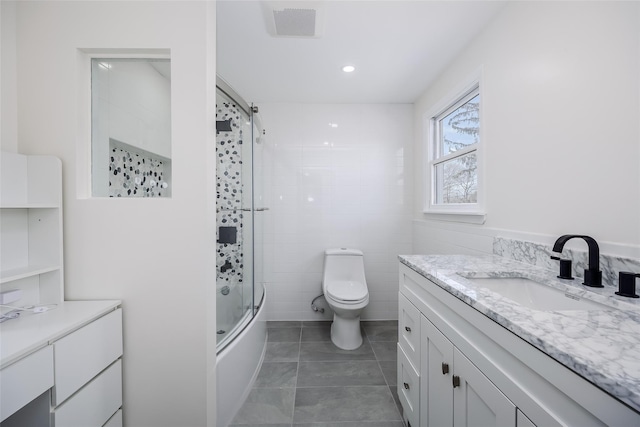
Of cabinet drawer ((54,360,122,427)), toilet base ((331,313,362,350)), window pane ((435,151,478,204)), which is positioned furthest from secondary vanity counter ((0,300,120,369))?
window pane ((435,151,478,204))

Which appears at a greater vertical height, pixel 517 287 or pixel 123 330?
pixel 517 287

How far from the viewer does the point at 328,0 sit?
1386 millimetres

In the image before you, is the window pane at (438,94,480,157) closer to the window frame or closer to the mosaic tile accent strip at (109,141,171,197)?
the window frame

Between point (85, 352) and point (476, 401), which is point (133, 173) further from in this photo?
point (476, 401)

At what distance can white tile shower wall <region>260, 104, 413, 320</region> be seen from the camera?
268cm

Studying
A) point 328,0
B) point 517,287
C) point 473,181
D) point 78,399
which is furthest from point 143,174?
point 473,181

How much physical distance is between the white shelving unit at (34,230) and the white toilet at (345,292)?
1.73 metres

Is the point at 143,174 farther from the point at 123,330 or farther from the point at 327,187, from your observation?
the point at 327,187

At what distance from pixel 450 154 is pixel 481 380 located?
1.75 metres

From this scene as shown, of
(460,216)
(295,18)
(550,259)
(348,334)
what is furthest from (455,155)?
(348,334)

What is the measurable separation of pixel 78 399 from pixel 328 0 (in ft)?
7.14

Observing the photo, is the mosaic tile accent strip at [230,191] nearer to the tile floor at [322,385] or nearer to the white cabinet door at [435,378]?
the tile floor at [322,385]

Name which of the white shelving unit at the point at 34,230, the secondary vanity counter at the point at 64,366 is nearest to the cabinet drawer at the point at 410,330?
the secondary vanity counter at the point at 64,366

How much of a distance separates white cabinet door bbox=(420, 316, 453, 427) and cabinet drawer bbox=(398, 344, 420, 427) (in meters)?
0.05
